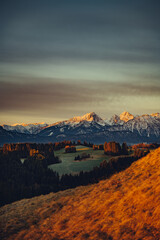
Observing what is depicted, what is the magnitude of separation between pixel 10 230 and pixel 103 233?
17.7 metres

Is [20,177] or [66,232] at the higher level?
[66,232]

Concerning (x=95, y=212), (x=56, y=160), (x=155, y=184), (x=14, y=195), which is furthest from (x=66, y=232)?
(x=56, y=160)

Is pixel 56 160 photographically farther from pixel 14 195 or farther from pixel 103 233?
pixel 103 233

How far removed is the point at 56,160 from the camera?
189 metres

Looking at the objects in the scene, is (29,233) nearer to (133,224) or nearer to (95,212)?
(95,212)

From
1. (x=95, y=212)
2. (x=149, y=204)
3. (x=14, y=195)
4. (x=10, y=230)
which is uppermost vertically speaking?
(x=149, y=204)

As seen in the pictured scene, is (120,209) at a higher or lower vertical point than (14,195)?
higher

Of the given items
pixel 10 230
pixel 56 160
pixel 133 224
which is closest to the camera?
pixel 133 224

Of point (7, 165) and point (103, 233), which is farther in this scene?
point (7, 165)

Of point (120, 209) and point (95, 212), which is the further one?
point (95, 212)

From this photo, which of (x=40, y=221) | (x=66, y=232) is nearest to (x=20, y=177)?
(x=40, y=221)

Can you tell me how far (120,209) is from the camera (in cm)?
2836

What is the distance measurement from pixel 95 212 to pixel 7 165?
13361 centimetres

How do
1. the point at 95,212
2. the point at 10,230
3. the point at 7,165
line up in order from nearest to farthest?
the point at 95,212, the point at 10,230, the point at 7,165
